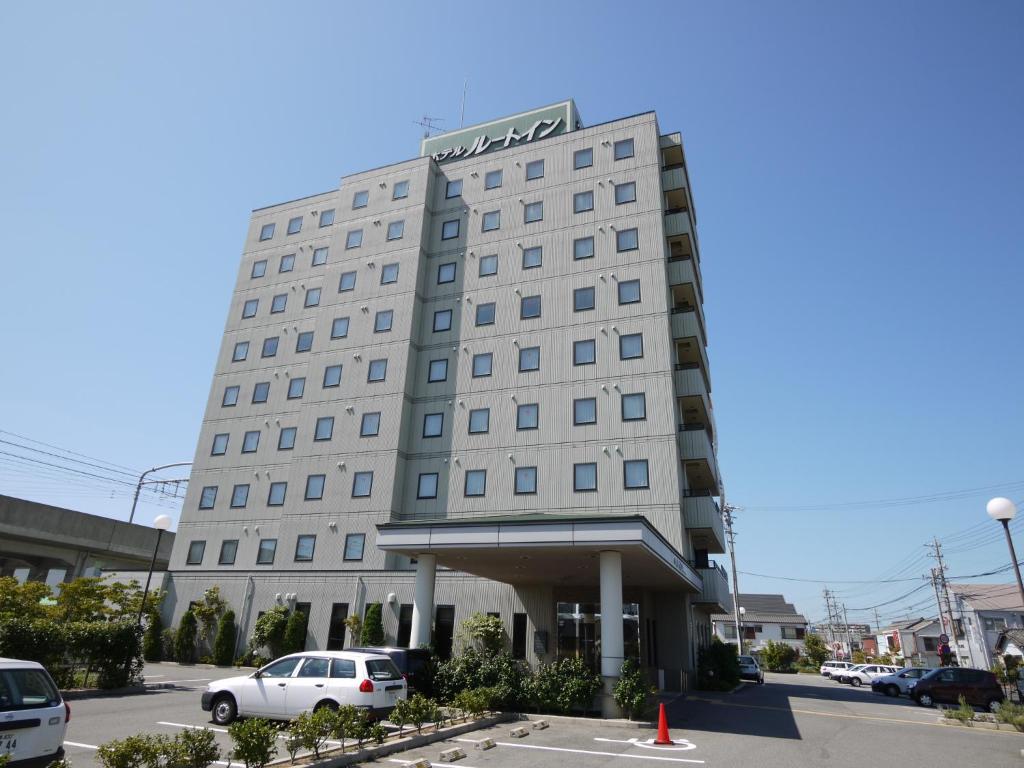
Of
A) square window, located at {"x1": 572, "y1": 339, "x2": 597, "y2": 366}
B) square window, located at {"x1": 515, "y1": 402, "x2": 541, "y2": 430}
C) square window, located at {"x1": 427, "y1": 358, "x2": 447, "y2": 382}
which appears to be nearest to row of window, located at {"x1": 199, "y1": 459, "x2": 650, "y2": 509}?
square window, located at {"x1": 515, "y1": 402, "x2": 541, "y2": 430}

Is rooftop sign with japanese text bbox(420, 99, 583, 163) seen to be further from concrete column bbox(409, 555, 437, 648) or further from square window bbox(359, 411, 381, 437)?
concrete column bbox(409, 555, 437, 648)

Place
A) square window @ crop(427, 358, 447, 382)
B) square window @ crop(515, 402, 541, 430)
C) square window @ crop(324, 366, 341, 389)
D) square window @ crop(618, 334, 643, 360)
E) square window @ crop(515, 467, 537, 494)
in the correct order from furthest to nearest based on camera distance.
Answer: square window @ crop(324, 366, 341, 389), square window @ crop(427, 358, 447, 382), square window @ crop(515, 402, 541, 430), square window @ crop(618, 334, 643, 360), square window @ crop(515, 467, 537, 494)

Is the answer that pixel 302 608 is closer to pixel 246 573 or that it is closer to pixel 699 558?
pixel 246 573

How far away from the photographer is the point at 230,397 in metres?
39.9

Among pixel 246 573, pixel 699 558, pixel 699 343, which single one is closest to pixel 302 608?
pixel 246 573

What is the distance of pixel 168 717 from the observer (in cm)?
1550

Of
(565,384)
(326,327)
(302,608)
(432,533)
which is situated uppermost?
(326,327)

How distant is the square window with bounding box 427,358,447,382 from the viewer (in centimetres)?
3453

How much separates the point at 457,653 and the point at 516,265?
2043 centimetres

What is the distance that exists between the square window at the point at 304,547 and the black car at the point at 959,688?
2998cm

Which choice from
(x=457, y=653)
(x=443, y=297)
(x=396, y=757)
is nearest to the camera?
(x=396, y=757)

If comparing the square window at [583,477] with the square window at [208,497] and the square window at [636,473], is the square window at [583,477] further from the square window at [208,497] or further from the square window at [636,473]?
the square window at [208,497]

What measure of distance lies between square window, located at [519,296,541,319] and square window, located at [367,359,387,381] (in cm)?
838

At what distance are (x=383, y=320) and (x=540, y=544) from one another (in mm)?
21848
